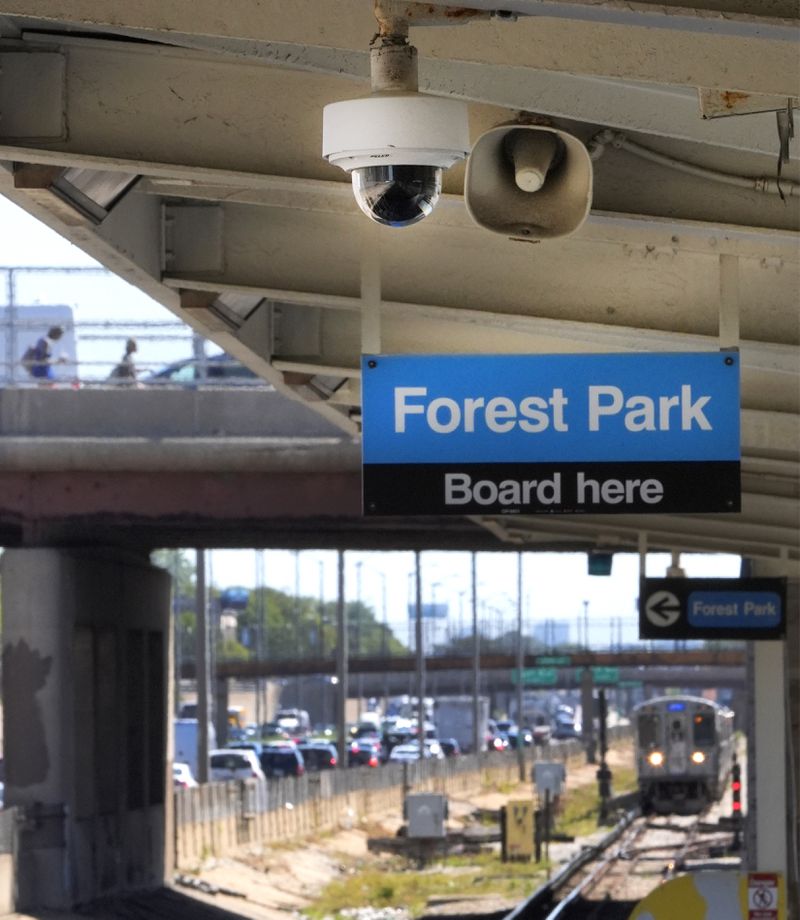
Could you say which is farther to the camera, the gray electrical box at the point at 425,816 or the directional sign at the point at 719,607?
the gray electrical box at the point at 425,816

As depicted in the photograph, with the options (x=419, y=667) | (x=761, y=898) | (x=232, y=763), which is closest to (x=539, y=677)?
(x=419, y=667)

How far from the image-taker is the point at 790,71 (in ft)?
15.4

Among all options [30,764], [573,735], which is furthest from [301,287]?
[573,735]

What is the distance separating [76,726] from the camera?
23.3m

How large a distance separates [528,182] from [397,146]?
1.26 m

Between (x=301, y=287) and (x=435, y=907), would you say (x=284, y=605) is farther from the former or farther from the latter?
(x=301, y=287)

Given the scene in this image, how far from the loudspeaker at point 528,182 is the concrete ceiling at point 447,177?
233 mm

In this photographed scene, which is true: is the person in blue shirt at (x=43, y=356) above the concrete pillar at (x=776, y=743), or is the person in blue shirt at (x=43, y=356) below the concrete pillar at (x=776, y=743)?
above

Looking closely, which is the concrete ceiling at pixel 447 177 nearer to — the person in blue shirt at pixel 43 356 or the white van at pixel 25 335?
the person in blue shirt at pixel 43 356

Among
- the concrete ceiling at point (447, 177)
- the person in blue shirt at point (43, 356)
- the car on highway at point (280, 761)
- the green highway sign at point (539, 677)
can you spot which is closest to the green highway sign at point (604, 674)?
the green highway sign at point (539, 677)

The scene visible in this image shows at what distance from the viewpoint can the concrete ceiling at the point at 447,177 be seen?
192 inches

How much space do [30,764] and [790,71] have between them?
19.2 m

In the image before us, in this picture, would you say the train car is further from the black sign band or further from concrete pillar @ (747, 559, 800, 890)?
the black sign band

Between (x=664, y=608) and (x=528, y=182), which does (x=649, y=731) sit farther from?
(x=528, y=182)
